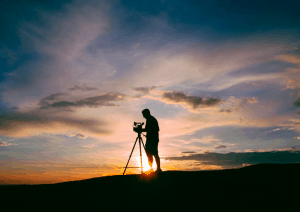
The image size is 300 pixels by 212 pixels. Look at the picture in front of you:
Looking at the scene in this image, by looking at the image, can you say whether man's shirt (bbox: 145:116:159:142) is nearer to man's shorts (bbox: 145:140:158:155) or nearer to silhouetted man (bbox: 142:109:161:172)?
silhouetted man (bbox: 142:109:161:172)

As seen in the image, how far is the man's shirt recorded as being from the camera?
9789mm

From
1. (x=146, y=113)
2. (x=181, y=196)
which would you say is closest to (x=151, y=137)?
(x=146, y=113)

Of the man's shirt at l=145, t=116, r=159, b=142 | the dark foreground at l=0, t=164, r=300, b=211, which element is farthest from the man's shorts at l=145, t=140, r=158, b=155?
the dark foreground at l=0, t=164, r=300, b=211

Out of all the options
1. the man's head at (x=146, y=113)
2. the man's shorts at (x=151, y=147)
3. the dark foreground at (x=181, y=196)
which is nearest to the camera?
the dark foreground at (x=181, y=196)

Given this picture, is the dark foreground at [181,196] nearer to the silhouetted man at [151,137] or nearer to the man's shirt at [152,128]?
the silhouetted man at [151,137]

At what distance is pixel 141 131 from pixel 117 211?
507 cm

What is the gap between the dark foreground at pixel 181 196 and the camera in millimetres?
5985

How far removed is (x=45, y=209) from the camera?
6.30 m

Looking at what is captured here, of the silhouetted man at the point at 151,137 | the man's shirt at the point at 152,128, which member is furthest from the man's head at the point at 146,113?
the man's shirt at the point at 152,128

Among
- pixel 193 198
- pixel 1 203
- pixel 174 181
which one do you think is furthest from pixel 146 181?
pixel 1 203

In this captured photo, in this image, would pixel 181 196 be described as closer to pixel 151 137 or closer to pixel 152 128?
pixel 151 137

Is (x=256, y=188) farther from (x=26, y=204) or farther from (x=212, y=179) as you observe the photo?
(x=26, y=204)

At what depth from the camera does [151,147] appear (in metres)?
9.65

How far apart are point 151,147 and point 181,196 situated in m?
3.32
